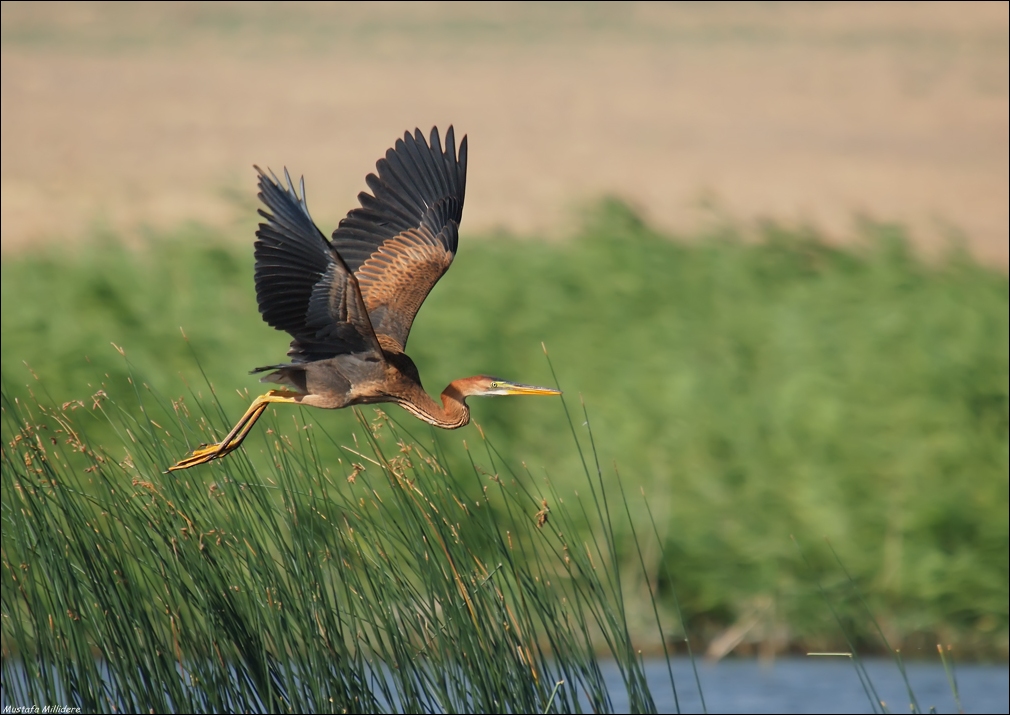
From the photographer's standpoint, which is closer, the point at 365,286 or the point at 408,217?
the point at 365,286

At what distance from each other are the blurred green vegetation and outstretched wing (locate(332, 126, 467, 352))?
1.71m

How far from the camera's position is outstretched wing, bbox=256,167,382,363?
4.16 metres

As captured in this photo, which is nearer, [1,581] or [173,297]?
[1,581]

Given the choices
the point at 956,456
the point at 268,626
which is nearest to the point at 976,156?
the point at 956,456

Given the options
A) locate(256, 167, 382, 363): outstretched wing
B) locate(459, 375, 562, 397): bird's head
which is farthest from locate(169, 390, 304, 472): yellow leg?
locate(459, 375, 562, 397): bird's head

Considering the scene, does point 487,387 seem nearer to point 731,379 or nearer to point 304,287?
point 304,287

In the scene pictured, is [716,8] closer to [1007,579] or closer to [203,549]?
[1007,579]

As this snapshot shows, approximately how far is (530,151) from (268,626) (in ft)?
85.0

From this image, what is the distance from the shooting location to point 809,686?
25.5 ft

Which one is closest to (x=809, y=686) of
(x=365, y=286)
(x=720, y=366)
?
(x=720, y=366)

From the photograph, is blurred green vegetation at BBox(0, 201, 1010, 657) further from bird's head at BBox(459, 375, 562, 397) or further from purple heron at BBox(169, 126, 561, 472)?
bird's head at BBox(459, 375, 562, 397)

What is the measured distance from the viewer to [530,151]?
29.5 metres

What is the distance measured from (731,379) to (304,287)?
456cm

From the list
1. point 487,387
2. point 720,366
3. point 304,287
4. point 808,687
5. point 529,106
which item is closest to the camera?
point 304,287
